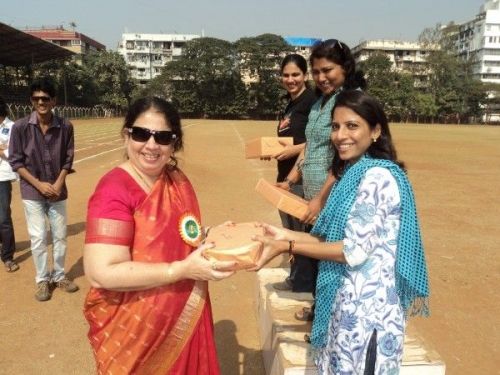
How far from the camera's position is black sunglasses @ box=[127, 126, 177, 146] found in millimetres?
1629

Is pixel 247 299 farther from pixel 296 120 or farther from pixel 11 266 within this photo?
pixel 11 266

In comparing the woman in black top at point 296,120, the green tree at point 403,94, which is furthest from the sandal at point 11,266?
the green tree at point 403,94

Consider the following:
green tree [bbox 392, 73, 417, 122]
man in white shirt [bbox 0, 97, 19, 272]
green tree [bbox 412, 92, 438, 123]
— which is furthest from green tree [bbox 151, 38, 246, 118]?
man in white shirt [bbox 0, 97, 19, 272]

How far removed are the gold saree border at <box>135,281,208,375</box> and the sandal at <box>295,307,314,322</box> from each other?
148cm

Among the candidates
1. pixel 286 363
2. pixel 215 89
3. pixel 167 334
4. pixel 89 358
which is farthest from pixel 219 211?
pixel 215 89

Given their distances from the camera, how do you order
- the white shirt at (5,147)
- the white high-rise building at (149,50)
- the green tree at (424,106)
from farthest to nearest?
the white high-rise building at (149,50) → the green tree at (424,106) → the white shirt at (5,147)

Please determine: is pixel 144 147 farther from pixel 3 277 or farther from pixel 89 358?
pixel 3 277

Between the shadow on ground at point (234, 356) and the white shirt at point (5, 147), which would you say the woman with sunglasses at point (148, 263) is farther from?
the white shirt at point (5, 147)

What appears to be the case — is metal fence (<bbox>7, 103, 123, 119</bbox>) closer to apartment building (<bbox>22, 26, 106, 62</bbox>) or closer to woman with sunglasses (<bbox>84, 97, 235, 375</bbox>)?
apartment building (<bbox>22, 26, 106, 62</bbox>)

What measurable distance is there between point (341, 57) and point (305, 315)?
70.5 inches

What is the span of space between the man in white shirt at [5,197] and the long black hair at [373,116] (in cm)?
420

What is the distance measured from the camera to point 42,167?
13.3 ft

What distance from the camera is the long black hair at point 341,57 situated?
2.50 m

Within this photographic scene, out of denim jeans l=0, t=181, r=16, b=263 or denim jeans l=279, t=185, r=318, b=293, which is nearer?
denim jeans l=279, t=185, r=318, b=293
